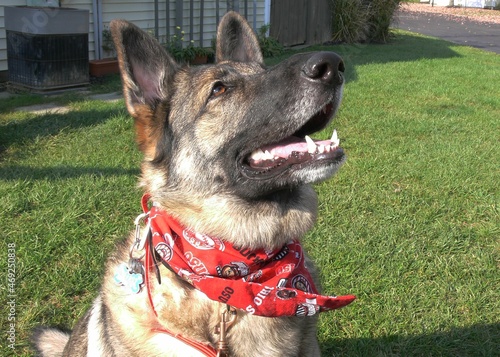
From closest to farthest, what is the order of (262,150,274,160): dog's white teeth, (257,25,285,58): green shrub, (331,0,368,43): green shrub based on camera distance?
1. (262,150,274,160): dog's white teeth
2. (257,25,285,58): green shrub
3. (331,0,368,43): green shrub

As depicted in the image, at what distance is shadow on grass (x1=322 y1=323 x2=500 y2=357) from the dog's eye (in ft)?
6.03

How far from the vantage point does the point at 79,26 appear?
9.30 m

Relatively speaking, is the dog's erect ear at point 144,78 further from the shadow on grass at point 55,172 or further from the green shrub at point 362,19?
the green shrub at point 362,19

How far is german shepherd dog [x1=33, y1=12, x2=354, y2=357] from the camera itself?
2.40 m

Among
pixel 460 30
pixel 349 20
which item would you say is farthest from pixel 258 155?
pixel 460 30

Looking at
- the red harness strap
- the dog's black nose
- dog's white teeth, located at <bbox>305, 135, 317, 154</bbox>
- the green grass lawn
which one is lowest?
the green grass lawn

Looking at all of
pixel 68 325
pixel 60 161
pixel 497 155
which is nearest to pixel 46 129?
pixel 60 161

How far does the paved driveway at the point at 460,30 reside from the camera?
20.3 metres

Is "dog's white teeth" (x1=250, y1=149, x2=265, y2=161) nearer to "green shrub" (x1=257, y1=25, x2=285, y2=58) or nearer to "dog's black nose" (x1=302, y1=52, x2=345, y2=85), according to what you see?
"dog's black nose" (x1=302, y1=52, x2=345, y2=85)

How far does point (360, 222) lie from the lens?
16.3 ft

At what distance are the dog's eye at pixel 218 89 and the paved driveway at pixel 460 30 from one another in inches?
707

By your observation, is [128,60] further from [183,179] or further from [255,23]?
[255,23]

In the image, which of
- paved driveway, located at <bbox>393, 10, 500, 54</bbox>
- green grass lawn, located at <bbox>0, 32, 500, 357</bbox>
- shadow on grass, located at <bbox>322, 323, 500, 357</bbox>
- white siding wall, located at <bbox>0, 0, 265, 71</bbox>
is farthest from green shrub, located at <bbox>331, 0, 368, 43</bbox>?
shadow on grass, located at <bbox>322, 323, 500, 357</bbox>

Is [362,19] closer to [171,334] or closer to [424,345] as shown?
[424,345]
